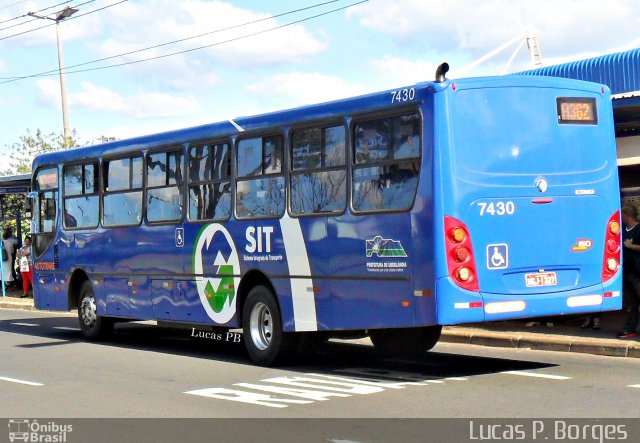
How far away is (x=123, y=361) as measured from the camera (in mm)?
14305

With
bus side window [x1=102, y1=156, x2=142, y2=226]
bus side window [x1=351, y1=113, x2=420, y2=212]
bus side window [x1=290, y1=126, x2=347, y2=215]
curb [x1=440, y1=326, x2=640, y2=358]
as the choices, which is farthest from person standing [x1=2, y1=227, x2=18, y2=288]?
bus side window [x1=351, y1=113, x2=420, y2=212]

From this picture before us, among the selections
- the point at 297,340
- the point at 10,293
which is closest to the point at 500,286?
the point at 297,340

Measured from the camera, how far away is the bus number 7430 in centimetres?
1083

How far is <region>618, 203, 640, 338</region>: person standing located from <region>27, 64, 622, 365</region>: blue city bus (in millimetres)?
2262

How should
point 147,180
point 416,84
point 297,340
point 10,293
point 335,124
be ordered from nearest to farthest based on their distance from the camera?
point 416,84
point 335,124
point 297,340
point 147,180
point 10,293

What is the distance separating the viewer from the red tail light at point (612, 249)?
1157 centimetres

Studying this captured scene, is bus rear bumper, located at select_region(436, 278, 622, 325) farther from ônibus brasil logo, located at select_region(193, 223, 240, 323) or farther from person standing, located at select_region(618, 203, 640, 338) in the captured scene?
ônibus brasil logo, located at select_region(193, 223, 240, 323)

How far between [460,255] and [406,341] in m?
2.83

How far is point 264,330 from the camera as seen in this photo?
13.2 m

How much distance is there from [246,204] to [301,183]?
1214 mm

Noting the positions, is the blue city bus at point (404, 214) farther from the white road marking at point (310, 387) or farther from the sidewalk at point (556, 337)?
the sidewalk at point (556, 337)

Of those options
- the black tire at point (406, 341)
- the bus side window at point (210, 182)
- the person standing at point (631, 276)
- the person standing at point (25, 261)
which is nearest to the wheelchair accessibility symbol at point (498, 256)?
the black tire at point (406, 341)

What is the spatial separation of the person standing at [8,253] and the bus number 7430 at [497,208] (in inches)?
828
